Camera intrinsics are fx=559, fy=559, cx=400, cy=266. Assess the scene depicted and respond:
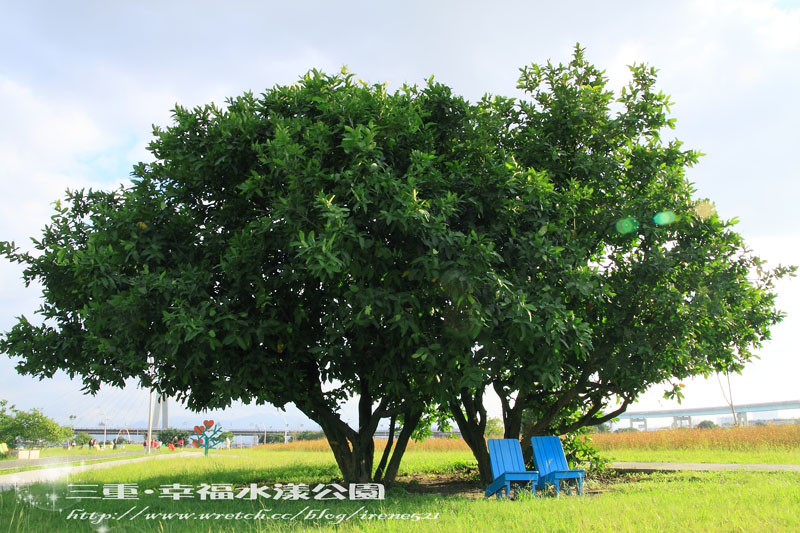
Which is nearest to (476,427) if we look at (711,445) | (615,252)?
(615,252)

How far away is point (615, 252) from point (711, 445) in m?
15.5

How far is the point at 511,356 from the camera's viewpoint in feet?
31.5

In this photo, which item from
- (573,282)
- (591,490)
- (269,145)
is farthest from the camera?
(591,490)

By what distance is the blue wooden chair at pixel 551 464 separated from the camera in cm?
992

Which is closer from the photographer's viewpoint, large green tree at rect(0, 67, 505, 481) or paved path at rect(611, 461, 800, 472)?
large green tree at rect(0, 67, 505, 481)


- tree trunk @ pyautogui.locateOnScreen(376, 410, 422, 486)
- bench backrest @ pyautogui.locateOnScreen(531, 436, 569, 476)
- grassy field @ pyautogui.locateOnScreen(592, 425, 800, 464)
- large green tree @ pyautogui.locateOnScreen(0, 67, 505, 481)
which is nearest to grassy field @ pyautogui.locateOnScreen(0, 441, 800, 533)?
tree trunk @ pyautogui.locateOnScreen(376, 410, 422, 486)

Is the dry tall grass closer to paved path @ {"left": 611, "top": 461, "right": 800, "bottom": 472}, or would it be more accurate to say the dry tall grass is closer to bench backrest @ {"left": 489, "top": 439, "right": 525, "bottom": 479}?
paved path @ {"left": 611, "top": 461, "right": 800, "bottom": 472}

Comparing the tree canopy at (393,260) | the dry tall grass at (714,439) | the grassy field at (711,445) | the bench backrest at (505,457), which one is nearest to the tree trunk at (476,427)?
the tree canopy at (393,260)

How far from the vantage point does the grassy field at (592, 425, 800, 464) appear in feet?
59.8

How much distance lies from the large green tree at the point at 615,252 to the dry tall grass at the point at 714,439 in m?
12.0

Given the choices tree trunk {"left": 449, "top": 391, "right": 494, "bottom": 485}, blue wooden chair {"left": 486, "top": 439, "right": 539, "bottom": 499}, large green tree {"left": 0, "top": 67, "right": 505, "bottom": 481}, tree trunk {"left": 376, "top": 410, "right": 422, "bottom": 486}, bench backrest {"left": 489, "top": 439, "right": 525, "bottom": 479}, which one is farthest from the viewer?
tree trunk {"left": 449, "top": 391, "right": 494, "bottom": 485}

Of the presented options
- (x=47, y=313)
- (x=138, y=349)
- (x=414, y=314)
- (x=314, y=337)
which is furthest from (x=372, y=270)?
(x=47, y=313)

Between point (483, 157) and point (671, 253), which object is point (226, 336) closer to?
point (483, 157)

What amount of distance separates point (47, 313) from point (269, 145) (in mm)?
5672
